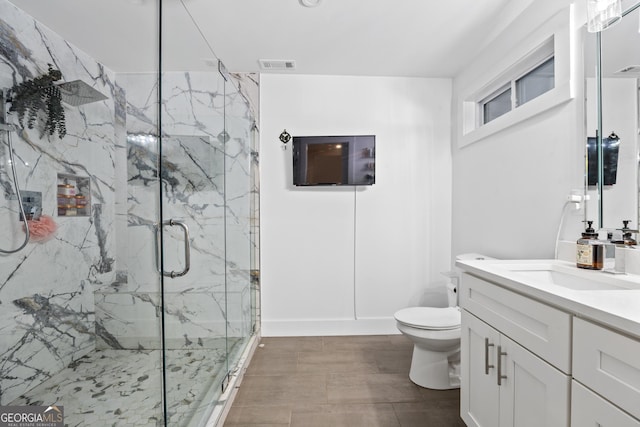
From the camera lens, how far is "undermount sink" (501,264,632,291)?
1.14 metres

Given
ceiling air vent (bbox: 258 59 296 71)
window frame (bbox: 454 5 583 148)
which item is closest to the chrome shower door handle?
ceiling air vent (bbox: 258 59 296 71)

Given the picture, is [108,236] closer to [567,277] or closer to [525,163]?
[567,277]

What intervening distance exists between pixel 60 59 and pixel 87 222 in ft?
2.26

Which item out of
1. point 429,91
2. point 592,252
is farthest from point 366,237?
point 592,252

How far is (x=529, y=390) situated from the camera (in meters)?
1.01

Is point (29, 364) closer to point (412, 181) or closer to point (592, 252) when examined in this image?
point (592, 252)

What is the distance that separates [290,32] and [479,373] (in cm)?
236

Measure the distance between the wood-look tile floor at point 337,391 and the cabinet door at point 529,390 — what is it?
0.67 meters

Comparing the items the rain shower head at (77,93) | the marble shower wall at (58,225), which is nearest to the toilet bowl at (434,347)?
the marble shower wall at (58,225)

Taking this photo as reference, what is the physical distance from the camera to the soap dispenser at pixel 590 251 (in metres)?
1.26

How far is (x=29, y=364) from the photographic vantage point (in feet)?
3.89

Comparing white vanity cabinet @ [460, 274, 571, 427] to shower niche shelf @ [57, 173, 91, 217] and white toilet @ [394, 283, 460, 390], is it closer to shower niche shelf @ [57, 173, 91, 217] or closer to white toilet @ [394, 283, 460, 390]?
white toilet @ [394, 283, 460, 390]

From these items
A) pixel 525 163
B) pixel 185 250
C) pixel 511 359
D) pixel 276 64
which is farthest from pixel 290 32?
pixel 511 359

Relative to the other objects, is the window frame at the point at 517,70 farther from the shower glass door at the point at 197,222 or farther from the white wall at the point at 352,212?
the shower glass door at the point at 197,222
